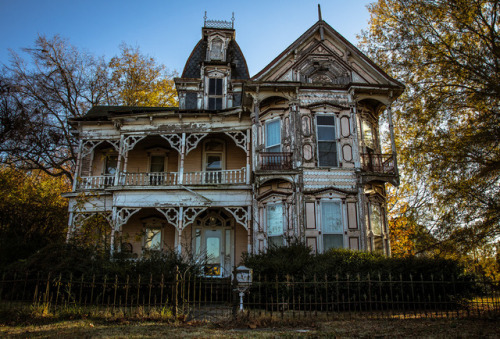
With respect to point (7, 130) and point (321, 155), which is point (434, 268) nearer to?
point (321, 155)

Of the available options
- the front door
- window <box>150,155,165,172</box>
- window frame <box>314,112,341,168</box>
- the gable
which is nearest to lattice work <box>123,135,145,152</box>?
A: window <box>150,155,165,172</box>

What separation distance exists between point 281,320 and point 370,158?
33.7ft

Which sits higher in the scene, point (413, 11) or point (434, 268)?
point (413, 11)

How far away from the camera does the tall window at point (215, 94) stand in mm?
23281

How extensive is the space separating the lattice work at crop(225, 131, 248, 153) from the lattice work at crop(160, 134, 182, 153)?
2.63m

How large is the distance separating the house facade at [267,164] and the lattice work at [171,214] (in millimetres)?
141

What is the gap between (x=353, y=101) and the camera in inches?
691

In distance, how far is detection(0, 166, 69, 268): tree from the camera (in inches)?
720

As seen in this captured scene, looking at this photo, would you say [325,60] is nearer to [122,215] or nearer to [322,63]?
[322,63]

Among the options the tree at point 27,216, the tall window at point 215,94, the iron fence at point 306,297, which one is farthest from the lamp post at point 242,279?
the tall window at point 215,94

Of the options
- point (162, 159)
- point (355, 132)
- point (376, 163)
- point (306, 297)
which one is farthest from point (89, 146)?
point (306, 297)

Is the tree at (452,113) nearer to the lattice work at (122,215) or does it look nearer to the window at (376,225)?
the window at (376,225)

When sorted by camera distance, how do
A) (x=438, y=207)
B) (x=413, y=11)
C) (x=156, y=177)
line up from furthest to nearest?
1. (x=156, y=177)
2. (x=413, y=11)
3. (x=438, y=207)

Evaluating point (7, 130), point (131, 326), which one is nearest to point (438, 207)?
point (131, 326)
